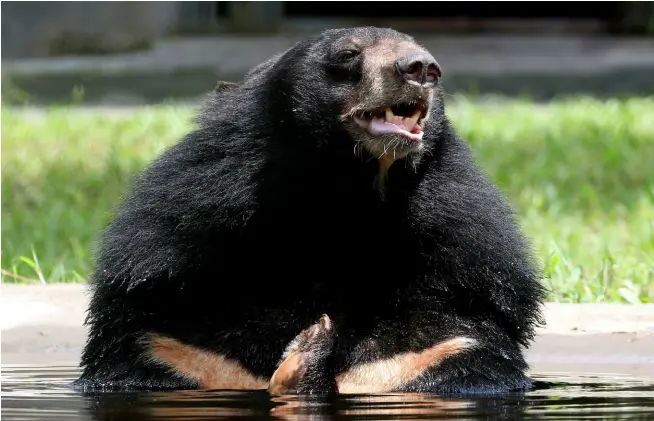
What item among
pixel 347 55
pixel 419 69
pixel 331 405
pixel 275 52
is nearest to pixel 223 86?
pixel 347 55

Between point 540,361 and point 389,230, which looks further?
point 540,361

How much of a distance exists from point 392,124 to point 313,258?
57 centimetres

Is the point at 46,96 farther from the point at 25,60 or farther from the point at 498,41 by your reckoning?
the point at 498,41

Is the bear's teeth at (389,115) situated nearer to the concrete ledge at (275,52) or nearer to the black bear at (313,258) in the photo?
the black bear at (313,258)

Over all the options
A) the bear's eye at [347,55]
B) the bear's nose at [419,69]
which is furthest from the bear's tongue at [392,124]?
the bear's eye at [347,55]

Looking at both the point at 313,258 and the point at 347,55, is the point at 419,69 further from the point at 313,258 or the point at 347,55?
the point at 313,258

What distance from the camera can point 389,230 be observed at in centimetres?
488

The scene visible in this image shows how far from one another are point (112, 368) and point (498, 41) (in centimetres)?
1224

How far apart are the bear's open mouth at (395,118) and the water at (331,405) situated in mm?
852

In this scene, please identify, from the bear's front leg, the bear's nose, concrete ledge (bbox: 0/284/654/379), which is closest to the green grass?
concrete ledge (bbox: 0/284/654/379)

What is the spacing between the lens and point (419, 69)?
4590 millimetres

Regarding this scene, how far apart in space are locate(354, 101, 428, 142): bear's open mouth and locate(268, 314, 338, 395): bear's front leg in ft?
2.15

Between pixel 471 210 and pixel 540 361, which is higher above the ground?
pixel 471 210

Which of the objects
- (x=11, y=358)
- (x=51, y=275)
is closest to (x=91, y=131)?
(x=51, y=275)
